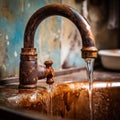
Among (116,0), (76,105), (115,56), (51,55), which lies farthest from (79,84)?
(116,0)

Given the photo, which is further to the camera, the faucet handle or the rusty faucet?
the faucet handle

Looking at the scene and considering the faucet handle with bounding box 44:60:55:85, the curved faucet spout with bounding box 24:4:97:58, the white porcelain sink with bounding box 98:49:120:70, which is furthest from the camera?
the white porcelain sink with bounding box 98:49:120:70

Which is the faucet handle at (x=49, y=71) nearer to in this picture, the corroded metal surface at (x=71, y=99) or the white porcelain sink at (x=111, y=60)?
the corroded metal surface at (x=71, y=99)

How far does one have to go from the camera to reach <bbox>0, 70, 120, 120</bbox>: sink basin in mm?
880

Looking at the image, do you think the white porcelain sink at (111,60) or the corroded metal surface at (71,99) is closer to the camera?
the corroded metal surface at (71,99)

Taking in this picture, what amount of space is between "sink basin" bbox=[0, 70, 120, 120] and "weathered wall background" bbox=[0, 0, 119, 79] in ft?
0.45

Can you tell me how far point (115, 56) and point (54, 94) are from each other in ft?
1.71

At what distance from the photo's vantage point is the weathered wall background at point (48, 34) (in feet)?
3.37

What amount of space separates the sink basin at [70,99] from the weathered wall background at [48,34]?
0.45 ft

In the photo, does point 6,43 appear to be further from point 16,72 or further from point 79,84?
point 79,84

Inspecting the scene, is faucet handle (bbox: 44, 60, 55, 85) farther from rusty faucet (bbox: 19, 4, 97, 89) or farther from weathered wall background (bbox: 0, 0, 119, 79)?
weathered wall background (bbox: 0, 0, 119, 79)

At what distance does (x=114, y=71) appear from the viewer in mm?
1466

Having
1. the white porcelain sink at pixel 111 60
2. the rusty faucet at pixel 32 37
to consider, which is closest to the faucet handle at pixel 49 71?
the rusty faucet at pixel 32 37

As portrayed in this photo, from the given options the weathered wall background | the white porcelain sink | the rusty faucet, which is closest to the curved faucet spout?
the rusty faucet
